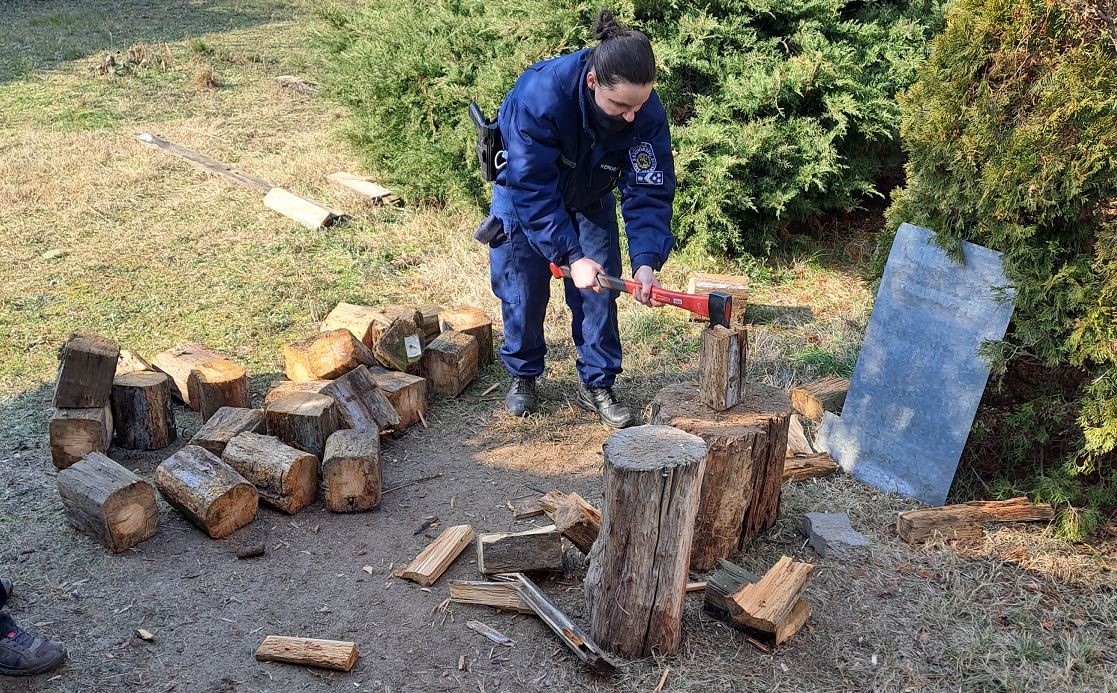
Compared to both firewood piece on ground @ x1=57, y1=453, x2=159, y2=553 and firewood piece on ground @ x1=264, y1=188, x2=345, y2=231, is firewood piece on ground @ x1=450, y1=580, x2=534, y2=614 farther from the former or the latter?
firewood piece on ground @ x1=264, y1=188, x2=345, y2=231

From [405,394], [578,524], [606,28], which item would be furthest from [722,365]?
[405,394]

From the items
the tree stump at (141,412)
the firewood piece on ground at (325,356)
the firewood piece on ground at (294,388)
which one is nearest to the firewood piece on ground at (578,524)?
the firewood piece on ground at (294,388)

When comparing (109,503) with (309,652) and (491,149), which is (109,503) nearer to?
(309,652)

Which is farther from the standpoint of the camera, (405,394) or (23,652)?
(405,394)

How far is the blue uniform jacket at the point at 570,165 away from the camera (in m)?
3.84

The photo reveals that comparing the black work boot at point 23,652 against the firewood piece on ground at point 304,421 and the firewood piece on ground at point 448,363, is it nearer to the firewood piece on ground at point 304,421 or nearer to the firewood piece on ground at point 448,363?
the firewood piece on ground at point 304,421

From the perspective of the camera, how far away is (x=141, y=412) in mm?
4172

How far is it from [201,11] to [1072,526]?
47.9 ft

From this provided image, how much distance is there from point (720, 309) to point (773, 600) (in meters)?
1.07

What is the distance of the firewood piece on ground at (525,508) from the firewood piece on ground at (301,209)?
12.7 ft

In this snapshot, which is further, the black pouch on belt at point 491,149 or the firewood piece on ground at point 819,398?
the firewood piece on ground at point 819,398

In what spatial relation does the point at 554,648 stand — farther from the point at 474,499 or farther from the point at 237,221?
the point at 237,221

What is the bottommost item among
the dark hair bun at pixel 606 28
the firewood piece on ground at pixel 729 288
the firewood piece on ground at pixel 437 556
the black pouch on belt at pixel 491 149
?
the firewood piece on ground at pixel 437 556

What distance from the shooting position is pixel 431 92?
7137 mm
